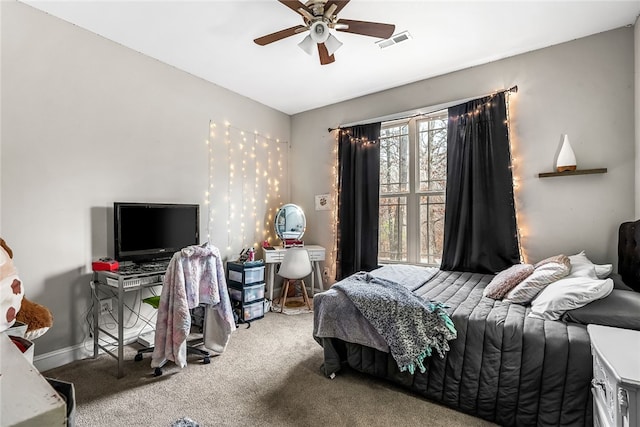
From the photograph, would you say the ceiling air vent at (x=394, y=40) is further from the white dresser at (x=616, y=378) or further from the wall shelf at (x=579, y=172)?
the white dresser at (x=616, y=378)

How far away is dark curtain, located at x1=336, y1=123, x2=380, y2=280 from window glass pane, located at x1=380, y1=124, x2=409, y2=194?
119 mm

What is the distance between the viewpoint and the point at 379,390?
6.61 feet

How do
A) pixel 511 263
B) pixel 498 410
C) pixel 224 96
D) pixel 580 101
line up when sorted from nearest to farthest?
pixel 498 410
pixel 580 101
pixel 511 263
pixel 224 96

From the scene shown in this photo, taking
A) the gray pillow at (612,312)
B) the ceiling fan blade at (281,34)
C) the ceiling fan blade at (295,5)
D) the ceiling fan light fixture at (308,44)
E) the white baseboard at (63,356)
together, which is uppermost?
the ceiling fan blade at (295,5)

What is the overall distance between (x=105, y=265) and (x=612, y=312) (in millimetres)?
3334

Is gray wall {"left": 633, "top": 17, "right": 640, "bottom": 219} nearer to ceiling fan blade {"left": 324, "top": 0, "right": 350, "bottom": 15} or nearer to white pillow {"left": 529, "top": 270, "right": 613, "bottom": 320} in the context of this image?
white pillow {"left": 529, "top": 270, "right": 613, "bottom": 320}

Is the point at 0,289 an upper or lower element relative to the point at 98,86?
lower

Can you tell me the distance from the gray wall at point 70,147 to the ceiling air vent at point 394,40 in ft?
6.93

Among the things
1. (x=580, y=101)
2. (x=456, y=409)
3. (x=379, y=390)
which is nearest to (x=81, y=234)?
(x=379, y=390)

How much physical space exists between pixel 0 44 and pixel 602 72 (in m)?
4.65

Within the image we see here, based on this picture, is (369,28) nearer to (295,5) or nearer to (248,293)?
(295,5)

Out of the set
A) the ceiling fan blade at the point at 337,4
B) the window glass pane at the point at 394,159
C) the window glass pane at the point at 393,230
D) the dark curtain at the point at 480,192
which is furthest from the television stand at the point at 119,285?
the dark curtain at the point at 480,192

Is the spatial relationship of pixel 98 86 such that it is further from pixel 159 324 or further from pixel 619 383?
pixel 619 383

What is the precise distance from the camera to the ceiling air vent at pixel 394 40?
2.60 metres
